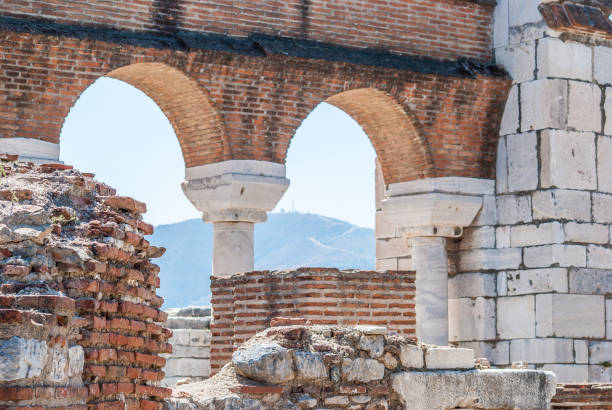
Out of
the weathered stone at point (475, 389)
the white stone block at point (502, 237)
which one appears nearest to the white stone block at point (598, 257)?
the white stone block at point (502, 237)

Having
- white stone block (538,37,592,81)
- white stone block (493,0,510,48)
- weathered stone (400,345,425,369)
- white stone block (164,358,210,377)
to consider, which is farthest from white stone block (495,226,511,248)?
weathered stone (400,345,425,369)

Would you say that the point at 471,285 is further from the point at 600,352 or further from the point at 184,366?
the point at 184,366

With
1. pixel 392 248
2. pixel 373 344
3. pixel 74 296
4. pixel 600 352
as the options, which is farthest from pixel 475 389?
pixel 392 248

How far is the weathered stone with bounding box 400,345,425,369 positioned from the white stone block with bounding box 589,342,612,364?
24.7 feet

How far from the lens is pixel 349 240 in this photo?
58.0m

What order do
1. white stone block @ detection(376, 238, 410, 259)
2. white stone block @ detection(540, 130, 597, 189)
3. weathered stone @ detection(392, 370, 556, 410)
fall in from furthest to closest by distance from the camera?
white stone block @ detection(376, 238, 410, 259), white stone block @ detection(540, 130, 597, 189), weathered stone @ detection(392, 370, 556, 410)

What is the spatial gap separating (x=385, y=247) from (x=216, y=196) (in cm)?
353

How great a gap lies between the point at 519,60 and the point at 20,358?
1158cm

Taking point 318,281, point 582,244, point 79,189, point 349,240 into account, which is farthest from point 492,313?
point 349,240

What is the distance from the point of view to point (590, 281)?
14.6m

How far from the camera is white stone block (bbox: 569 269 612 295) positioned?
14.5 metres

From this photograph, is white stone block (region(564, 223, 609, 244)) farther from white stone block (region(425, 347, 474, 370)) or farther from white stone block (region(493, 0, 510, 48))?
white stone block (region(425, 347, 474, 370))

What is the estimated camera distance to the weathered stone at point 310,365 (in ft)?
22.4

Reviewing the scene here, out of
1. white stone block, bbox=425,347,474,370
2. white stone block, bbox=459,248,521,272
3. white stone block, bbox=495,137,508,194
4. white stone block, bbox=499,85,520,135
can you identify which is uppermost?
white stone block, bbox=499,85,520,135
